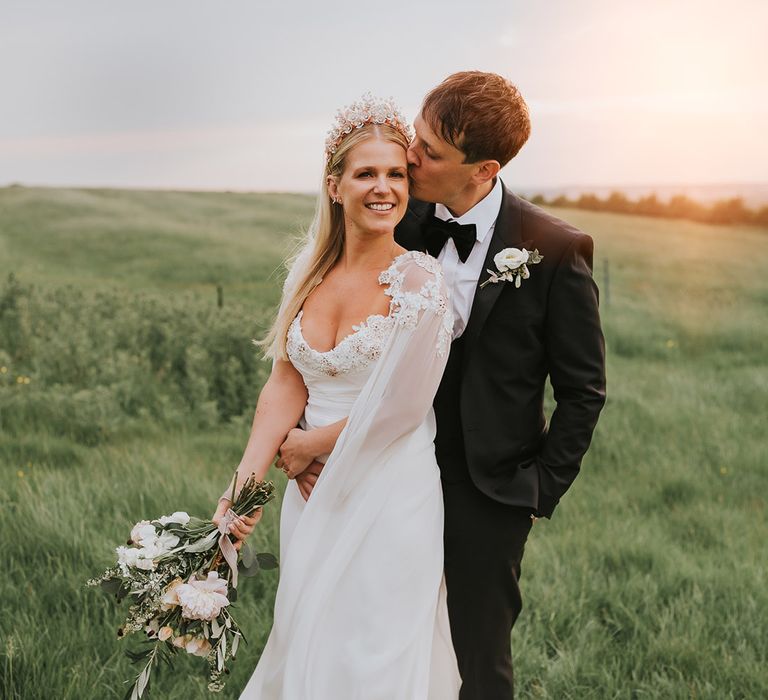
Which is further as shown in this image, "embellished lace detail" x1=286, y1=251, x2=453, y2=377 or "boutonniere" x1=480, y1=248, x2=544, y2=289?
"boutonniere" x1=480, y1=248, x2=544, y2=289

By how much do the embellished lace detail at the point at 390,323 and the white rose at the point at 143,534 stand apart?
82cm

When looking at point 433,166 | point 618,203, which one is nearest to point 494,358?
point 433,166

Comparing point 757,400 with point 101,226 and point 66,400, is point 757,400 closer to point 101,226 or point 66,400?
point 66,400

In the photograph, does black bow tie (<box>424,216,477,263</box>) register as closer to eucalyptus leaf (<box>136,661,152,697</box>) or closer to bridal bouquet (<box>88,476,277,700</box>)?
bridal bouquet (<box>88,476,277,700</box>)

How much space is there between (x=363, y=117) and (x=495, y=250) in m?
0.69

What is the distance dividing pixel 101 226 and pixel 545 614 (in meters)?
21.3

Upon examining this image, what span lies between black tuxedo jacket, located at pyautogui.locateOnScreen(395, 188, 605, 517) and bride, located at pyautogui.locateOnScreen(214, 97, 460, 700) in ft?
0.68

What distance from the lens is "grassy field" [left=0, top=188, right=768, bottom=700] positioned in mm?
4238

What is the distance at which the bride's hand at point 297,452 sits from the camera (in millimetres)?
3291

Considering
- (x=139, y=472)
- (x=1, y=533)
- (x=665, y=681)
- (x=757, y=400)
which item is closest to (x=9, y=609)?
(x=1, y=533)

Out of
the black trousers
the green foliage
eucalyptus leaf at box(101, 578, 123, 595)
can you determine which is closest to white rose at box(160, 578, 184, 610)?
eucalyptus leaf at box(101, 578, 123, 595)

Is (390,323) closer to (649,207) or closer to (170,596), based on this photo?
(170,596)

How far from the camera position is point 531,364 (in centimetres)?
337

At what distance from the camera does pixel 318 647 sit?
3.18 metres
